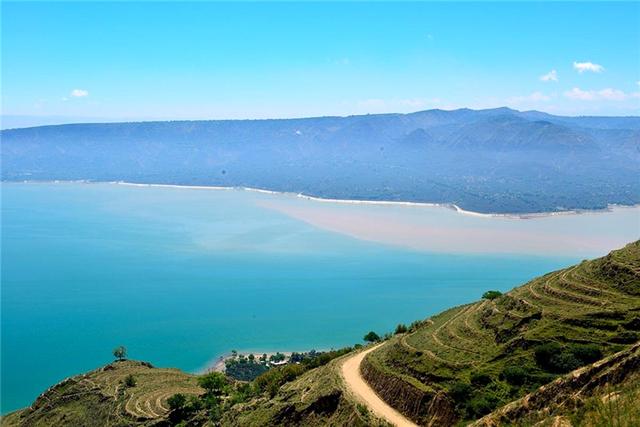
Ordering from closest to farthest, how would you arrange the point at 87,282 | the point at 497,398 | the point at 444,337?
1. the point at 497,398
2. the point at 444,337
3. the point at 87,282

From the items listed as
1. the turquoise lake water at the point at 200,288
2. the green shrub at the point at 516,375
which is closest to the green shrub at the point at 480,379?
the green shrub at the point at 516,375

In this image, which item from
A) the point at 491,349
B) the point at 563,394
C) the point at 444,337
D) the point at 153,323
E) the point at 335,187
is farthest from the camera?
the point at 335,187

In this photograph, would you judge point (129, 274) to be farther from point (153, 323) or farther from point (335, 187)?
point (335, 187)

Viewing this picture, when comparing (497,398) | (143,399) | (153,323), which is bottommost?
(153,323)

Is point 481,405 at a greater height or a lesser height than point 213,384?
greater

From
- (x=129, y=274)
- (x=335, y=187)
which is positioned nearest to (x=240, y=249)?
(x=129, y=274)

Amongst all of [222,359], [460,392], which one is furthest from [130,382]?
[460,392]

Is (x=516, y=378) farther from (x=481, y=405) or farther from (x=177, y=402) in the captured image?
(x=177, y=402)
